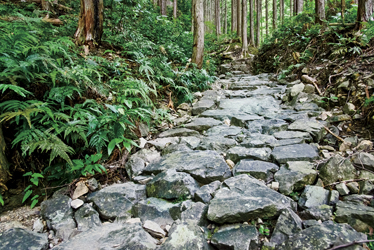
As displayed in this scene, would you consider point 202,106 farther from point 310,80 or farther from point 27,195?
point 27,195

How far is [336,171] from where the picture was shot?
7.59 feet

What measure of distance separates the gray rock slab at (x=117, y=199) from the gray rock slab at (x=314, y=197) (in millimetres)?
1814

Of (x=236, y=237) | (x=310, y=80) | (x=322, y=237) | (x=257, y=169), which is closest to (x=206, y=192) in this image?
(x=236, y=237)

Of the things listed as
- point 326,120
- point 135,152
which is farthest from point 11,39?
point 326,120

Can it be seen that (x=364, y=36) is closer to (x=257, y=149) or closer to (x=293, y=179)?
(x=257, y=149)

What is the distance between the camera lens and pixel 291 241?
1.64 m

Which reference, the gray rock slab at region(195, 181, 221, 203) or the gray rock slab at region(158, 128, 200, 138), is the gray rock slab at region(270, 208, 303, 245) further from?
the gray rock slab at region(158, 128, 200, 138)

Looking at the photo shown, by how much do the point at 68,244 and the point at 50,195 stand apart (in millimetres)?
961

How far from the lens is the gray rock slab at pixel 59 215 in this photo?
2156 mm

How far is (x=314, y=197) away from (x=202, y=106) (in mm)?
3772

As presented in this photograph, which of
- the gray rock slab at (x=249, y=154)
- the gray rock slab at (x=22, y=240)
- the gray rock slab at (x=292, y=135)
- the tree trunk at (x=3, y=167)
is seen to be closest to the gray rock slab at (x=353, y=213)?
the gray rock slab at (x=249, y=154)

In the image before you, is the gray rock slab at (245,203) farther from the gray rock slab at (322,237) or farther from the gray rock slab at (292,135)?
the gray rock slab at (292,135)

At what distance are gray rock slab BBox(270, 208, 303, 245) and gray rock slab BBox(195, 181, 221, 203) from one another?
0.73 m

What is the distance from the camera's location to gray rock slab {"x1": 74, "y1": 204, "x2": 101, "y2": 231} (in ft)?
7.27
